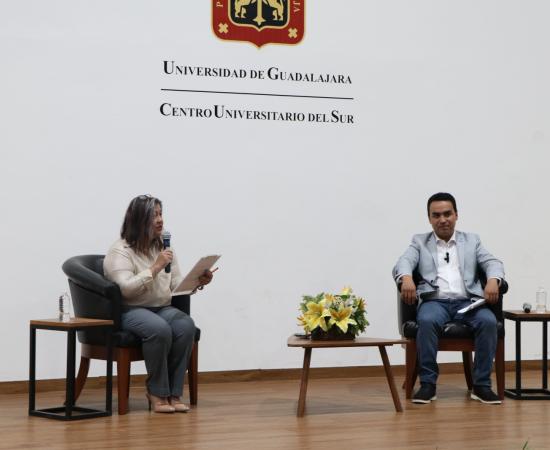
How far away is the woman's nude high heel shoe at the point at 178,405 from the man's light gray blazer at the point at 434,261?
57.3 inches

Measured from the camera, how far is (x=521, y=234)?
6930 mm

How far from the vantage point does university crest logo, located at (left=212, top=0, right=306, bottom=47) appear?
634cm

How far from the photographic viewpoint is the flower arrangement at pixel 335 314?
4867 mm

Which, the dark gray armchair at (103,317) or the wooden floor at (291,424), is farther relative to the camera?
the dark gray armchair at (103,317)

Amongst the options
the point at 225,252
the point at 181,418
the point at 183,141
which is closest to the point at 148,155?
the point at 183,141

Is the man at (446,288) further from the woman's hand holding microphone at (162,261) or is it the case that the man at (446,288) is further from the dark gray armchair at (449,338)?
the woman's hand holding microphone at (162,261)

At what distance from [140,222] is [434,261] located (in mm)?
1749

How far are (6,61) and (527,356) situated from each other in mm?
4028

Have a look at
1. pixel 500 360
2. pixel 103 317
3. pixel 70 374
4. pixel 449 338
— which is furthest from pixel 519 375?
pixel 70 374

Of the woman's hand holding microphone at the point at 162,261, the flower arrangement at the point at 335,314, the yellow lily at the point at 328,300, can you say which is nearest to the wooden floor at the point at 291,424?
the flower arrangement at the point at 335,314

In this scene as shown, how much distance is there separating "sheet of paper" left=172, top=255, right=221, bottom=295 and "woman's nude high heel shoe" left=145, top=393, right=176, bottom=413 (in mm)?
600

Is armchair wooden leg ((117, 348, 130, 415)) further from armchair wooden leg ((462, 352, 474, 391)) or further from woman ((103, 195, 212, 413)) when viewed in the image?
armchair wooden leg ((462, 352, 474, 391))

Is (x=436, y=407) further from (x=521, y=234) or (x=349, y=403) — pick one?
(x=521, y=234)

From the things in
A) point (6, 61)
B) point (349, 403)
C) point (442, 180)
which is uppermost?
point (6, 61)
